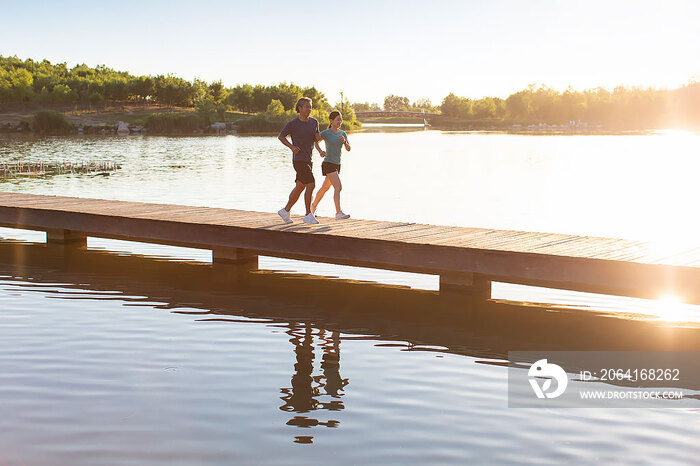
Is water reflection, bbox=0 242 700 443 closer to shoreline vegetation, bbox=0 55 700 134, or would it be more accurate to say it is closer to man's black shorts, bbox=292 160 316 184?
man's black shorts, bbox=292 160 316 184

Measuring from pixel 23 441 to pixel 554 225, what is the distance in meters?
20.3

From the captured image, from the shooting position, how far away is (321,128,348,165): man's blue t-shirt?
13578 mm

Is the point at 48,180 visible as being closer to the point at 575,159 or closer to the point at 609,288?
the point at 609,288

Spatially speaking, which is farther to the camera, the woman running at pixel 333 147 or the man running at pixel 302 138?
the woman running at pixel 333 147

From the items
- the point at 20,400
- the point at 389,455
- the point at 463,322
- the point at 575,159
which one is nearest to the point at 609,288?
the point at 463,322

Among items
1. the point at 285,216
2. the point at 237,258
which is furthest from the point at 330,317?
the point at 237,258

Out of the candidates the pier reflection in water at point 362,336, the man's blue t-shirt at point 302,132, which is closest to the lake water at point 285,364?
the pier reflection in water at point 362,336

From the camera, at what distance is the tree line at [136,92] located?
532 feet

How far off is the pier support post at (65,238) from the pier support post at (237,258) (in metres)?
4.10

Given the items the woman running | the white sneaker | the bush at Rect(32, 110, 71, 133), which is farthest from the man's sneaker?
the bush at Rect(32, 110, 71, 133)

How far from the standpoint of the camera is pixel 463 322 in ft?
37.2

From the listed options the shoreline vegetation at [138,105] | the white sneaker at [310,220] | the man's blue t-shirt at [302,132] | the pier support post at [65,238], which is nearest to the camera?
the man's blue t-shirt at [302,132]

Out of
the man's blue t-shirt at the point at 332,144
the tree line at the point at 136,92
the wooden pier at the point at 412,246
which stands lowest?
the wooden pier at the point at 412,246

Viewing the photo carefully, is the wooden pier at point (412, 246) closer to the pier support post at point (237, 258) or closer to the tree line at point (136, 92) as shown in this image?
the pier support post at point (237, 258)
